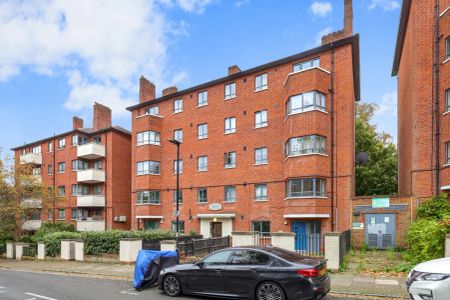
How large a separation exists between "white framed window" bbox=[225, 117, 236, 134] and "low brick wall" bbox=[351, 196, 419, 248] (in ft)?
36.1

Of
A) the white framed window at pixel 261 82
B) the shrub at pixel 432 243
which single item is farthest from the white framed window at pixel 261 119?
the shrub at pixel 432 243

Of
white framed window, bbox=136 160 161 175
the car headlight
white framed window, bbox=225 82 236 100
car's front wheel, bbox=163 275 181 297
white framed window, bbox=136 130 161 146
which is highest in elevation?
white framed window, bbox=225 82 236 100

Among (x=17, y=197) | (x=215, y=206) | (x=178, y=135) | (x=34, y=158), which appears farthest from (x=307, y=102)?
(x=34, y=158)

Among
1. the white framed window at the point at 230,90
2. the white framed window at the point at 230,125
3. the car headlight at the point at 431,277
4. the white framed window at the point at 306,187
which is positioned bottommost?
the car headlight at the point at 431,277

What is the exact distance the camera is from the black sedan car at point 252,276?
328 inches

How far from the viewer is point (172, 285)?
1012 cm

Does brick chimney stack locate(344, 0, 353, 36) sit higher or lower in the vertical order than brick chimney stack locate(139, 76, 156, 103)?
higher

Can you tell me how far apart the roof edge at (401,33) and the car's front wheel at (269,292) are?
69.9 feet

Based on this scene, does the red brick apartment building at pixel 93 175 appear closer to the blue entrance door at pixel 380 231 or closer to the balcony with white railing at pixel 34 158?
the balcony with white railing at pixel 34 158

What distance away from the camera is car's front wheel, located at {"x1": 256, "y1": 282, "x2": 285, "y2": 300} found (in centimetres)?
848

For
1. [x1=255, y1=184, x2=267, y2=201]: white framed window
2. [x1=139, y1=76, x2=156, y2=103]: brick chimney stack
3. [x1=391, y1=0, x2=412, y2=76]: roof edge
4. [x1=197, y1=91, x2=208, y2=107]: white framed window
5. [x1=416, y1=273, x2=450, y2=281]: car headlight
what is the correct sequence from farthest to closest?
[x1=139, y1=76, x2=156, y2=103]: brick chimney stack → [x1=197, y1=91, x2=208, y2=107]: white framed window → [x1=255, y1=184, x2=267, y2=201]: white framed window → [x1=391, y1=0, x2=412, y2=76]: roof edge → [x1=416, y1=273, x2=450, y2=281]: car headlight

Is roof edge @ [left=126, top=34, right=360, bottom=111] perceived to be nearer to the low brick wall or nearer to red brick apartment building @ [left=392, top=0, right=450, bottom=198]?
red brick apartment building @ [left=392, top=0, right=450, bottom=198]

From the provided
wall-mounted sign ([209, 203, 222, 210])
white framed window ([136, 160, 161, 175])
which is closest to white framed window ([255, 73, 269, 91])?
wall-mounted sign ([209, 203, 222, 210])

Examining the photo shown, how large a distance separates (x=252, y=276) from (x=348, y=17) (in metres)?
20.5
